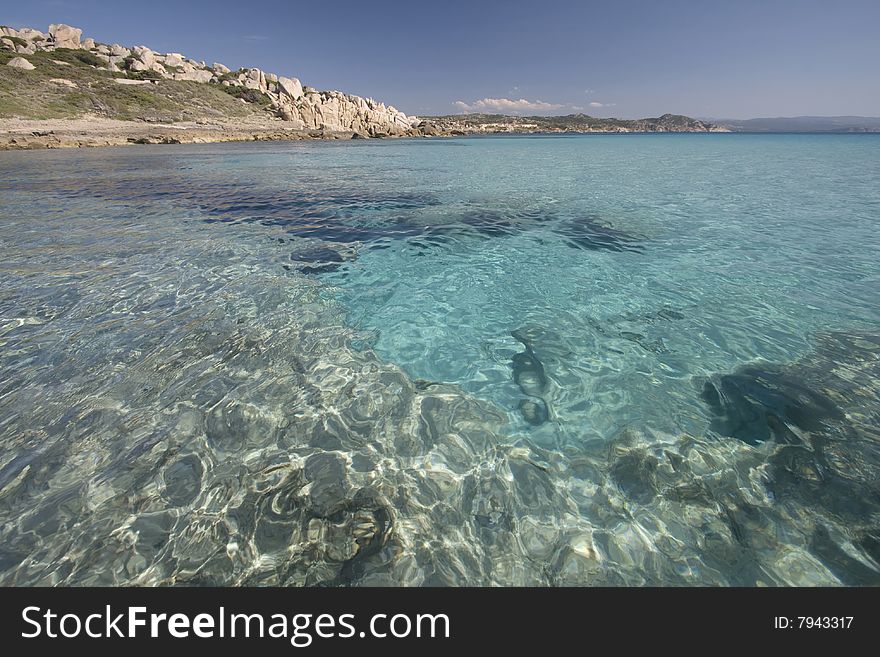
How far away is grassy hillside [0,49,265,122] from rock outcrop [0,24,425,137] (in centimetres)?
590

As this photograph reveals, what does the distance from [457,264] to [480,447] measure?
7.61m

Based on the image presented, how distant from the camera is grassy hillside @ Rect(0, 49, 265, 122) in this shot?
67000 mm

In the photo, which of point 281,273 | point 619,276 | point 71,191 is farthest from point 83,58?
point 619,276

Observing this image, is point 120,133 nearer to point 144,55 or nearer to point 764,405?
point 144,55

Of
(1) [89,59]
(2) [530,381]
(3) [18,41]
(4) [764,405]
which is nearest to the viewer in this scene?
(4) [764,405]

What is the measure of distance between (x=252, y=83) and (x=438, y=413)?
166m

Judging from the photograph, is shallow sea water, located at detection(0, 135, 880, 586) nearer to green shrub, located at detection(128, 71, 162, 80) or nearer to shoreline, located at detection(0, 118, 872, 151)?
shoreline, located at detection(0, 118, 872, 151)

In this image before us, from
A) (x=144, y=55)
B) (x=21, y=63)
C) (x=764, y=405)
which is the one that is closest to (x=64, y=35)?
(x=144, y=55)

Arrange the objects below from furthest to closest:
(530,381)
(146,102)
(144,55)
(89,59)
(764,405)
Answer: (144,55)
(89,59)
(146,102)
(530,381)
(764,405)

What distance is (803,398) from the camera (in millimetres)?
5590

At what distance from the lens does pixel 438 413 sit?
5613 millimetres

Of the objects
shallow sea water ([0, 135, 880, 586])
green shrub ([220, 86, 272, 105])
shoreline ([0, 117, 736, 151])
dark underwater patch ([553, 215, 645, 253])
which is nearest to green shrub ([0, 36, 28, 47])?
green shrub ([220, 86, 272, 105])
